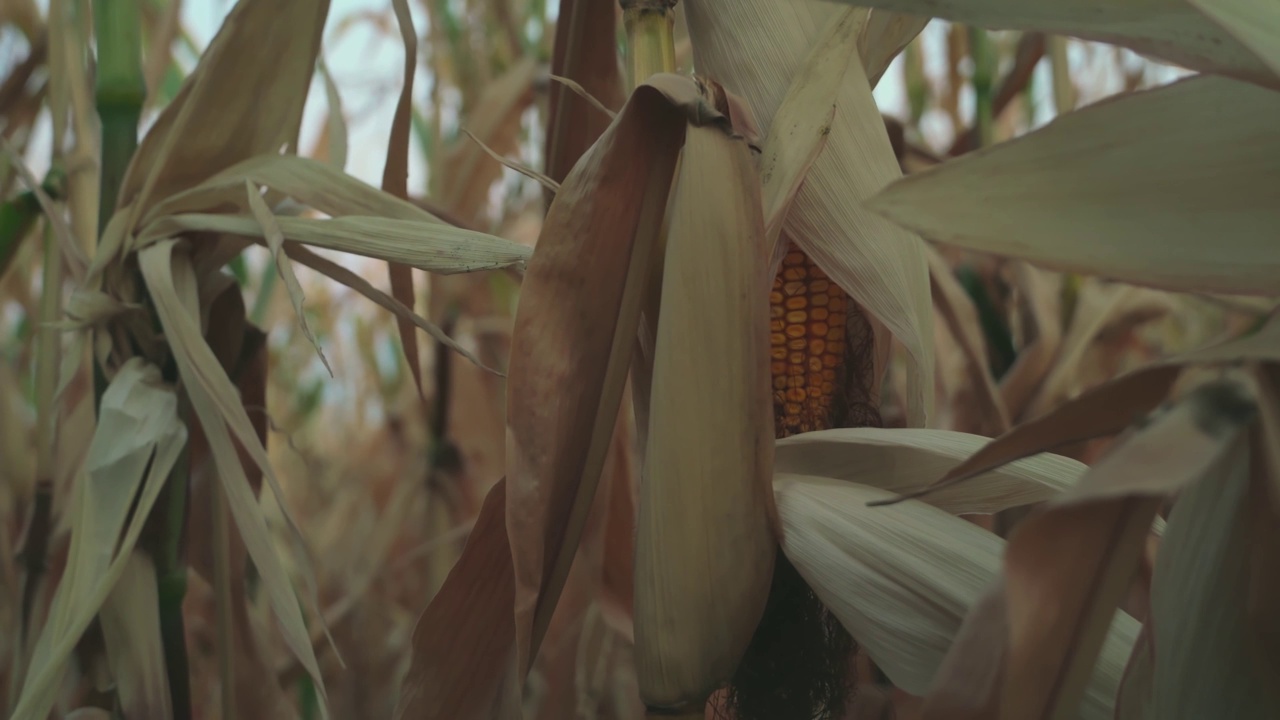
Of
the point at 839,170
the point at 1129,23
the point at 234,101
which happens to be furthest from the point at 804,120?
the point at 234,101

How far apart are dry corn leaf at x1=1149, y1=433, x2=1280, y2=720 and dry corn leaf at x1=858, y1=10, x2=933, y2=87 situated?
258mm

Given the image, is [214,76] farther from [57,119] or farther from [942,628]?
[942,628]

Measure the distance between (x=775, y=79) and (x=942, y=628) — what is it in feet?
0.76

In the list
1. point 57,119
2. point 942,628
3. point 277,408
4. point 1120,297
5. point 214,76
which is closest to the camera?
point 942,628

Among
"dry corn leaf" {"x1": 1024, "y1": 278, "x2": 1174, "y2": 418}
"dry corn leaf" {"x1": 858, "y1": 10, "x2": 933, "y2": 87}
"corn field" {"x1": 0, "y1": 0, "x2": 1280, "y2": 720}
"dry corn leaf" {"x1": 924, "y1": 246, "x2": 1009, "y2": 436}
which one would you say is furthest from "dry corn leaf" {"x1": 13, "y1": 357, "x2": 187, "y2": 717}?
"dry corn leaf" {"x1": 1024, "y1": 278, "x2": 1174, "y2": 418}

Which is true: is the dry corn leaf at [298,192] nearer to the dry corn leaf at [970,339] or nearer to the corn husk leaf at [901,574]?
the corn husk leaf at [901,574]

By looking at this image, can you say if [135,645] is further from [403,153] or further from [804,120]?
[804,120]

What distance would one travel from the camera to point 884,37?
18.5 inches

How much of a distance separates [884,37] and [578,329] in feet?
0.70

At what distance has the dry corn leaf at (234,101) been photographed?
561mm

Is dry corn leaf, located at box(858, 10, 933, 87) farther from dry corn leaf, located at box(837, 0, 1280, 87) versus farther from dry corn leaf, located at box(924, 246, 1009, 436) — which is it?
dry corn leaf, located at box(924, 246, 1009, 436)

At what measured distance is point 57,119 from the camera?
0.72 meters

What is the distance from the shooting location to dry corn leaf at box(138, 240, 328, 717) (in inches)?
19.4

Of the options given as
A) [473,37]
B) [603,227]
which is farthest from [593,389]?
[473,37]
